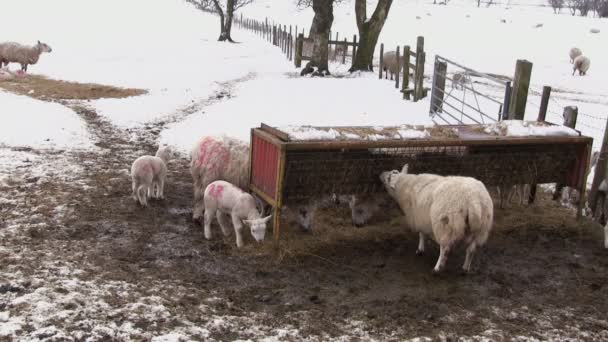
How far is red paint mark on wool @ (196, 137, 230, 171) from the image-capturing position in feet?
25.8

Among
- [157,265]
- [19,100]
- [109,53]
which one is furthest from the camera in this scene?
[109,53]

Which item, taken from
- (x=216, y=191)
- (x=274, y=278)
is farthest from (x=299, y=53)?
(x=274, y=278)

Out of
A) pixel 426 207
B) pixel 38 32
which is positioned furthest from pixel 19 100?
pixel 38 32

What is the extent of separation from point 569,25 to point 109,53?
103 feet

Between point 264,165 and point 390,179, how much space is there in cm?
150

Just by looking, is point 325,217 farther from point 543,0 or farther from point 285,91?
point 543,0

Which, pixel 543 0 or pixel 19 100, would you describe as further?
pixel 543 0

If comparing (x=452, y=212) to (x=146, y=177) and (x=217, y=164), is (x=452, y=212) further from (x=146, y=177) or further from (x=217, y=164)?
(x=146, y=177)

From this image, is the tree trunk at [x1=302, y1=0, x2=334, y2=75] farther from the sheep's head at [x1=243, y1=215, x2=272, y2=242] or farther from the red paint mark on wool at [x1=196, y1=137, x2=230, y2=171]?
the sheep's head at [x1=243, y1=215, x2=272, y2=242]

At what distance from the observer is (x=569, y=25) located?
42625mm

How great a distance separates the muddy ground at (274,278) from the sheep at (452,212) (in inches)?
14.3

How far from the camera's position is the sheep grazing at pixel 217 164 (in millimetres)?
7805

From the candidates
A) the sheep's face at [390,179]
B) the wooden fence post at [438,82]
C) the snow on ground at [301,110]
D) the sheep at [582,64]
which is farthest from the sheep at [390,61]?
the sheep's face at [390,179]

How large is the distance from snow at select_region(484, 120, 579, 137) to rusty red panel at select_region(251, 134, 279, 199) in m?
3.00
